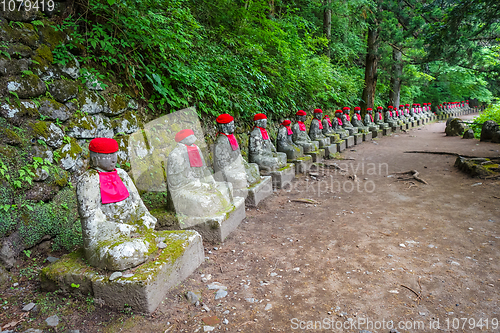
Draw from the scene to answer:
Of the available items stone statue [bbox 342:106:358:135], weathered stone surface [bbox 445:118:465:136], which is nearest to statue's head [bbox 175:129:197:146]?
stone statue [bbox 342:106:358:135]

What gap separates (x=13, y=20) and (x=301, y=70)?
8.52 m

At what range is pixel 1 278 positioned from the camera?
2.34 metres

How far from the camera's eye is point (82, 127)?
3334 mm

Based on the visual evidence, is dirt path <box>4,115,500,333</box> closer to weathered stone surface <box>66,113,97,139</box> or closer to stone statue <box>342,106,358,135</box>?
weathered stone surface <box>66,113,97,139</box>

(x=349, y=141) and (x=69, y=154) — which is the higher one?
(x=69, y=154)

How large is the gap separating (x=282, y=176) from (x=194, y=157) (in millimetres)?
2649

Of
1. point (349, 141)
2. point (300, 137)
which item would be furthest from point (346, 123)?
point (300, 137)

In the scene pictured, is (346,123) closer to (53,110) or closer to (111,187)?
(53,110)

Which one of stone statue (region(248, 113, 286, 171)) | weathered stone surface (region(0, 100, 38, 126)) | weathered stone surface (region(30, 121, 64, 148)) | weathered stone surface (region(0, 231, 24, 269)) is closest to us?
weathered stone surface (region(0, 231, 24, 269))

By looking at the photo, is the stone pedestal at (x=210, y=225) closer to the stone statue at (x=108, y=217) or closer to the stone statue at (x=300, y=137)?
the stone statue at (x=108, y=217)

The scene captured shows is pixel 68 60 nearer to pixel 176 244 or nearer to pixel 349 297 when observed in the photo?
pixel 176 244

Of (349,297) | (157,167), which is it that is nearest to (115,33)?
(157,167)

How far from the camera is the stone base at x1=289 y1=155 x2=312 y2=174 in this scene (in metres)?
6.64

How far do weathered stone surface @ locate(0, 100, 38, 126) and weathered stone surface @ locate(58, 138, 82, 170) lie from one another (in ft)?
1.47
